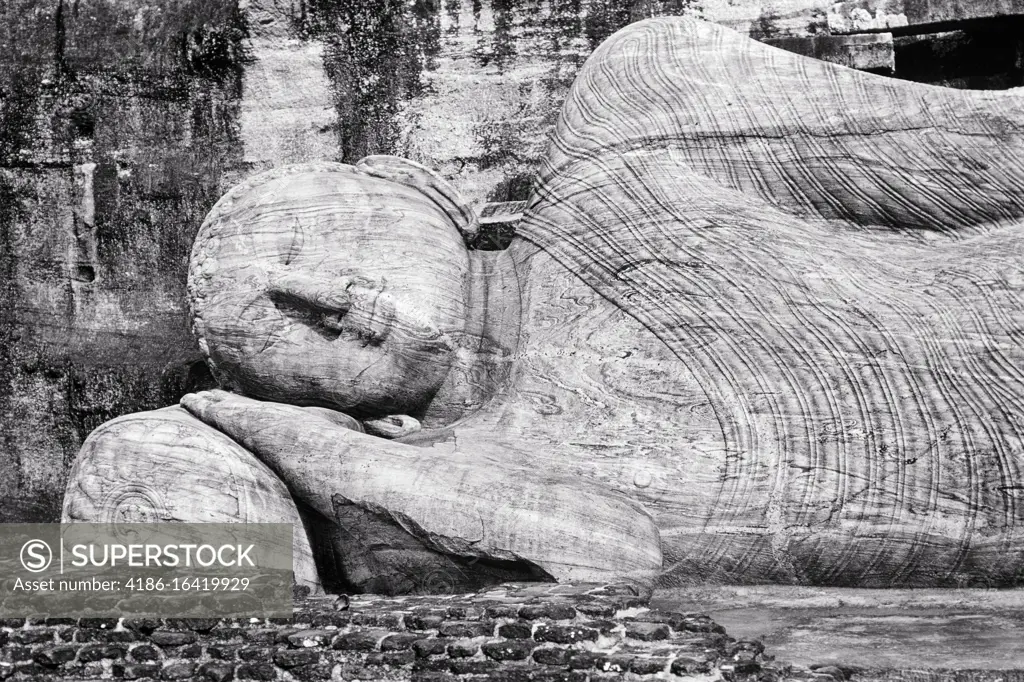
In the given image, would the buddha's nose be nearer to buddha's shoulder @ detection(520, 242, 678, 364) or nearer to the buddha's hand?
the buddha's hand

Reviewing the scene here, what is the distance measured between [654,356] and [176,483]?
60.0 inches

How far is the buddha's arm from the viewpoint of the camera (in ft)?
13.4

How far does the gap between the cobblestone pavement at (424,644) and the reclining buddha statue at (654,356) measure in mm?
370

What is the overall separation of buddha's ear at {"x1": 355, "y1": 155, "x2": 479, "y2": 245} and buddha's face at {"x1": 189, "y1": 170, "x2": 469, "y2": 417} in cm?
11

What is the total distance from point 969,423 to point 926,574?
0.47 m

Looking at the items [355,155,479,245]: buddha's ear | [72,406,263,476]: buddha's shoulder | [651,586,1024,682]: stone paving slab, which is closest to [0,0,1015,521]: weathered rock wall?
[355,155,479,245]: buddha's ear

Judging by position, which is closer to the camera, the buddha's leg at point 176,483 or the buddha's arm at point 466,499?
the buddha's arm at point 466,499

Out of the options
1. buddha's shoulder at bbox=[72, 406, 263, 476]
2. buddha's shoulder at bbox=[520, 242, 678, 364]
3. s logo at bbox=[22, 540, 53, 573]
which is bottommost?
s logo at bbox=[22, 540, 53, 573]

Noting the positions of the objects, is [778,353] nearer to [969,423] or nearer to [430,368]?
[969,423]

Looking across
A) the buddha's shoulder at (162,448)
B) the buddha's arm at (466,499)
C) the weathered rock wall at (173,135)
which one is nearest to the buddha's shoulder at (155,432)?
the buddha's shoulder at (162,448)

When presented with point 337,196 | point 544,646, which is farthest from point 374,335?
point 544,646

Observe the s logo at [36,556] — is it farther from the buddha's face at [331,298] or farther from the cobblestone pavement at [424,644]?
the buddha's face at [331,298]

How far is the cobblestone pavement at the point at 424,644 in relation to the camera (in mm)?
3422

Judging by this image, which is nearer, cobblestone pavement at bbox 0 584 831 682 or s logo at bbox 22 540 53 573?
cobblestone pavement at bbox 0 584 831 682
